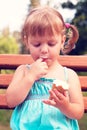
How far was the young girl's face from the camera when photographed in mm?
2492

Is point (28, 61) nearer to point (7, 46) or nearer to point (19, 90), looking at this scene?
point (19, 90)

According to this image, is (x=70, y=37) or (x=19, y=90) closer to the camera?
(x=19, y=90)

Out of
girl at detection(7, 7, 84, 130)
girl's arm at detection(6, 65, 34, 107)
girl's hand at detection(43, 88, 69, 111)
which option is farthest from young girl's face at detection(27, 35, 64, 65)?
girl's hand at detection(43, 88, 69, 111)

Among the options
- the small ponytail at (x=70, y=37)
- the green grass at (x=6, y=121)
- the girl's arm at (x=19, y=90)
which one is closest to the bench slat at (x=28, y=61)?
the small ponytail at (x=70, y=37)

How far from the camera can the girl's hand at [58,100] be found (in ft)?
7.66

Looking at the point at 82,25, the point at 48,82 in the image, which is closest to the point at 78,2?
the point at 82,25

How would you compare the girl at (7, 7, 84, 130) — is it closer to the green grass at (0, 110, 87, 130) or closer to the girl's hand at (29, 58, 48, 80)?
the girl's hand at (29, 58, 48, 80)

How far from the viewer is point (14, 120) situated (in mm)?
Answer: 2611

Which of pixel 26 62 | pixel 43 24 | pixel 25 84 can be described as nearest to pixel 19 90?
pixel 25 84

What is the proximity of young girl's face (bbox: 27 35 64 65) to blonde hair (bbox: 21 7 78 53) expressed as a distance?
0.03m

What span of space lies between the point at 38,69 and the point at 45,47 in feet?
0.40

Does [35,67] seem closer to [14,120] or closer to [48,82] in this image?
[48,82]

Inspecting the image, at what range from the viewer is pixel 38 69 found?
2518mm

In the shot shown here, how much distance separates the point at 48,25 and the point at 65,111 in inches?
17.5
